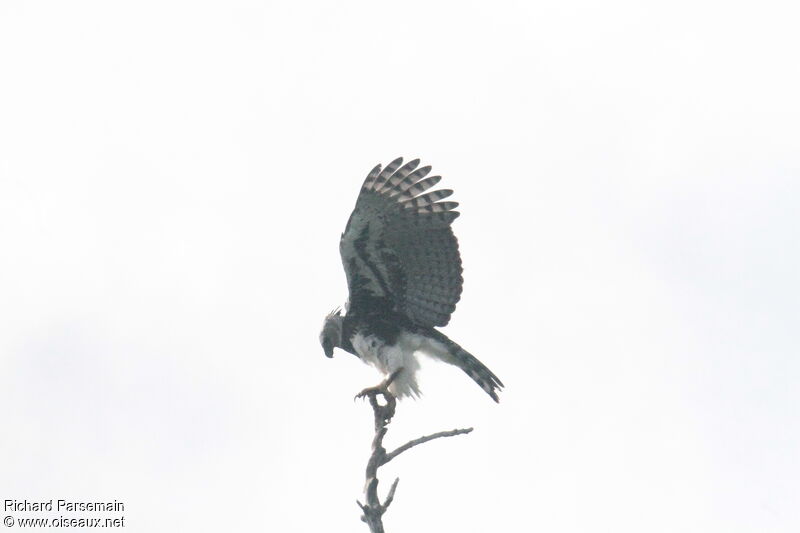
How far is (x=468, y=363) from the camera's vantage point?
14.6 metres

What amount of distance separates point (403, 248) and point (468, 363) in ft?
4.41

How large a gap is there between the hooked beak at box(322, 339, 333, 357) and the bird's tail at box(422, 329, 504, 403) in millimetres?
1147

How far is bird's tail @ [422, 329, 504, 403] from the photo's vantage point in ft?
47.5

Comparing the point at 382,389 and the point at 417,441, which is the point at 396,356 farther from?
the point at 417,441

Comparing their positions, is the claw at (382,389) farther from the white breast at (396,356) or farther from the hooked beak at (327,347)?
the hooked beak at (327,347)

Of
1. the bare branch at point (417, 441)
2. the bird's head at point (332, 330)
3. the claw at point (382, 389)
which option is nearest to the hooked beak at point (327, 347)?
the bird's head at point (332, 330)

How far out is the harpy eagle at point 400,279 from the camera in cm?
1439

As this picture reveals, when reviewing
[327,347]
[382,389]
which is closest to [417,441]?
[382,389]

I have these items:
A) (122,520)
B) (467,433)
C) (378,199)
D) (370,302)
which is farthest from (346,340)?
(467,433)

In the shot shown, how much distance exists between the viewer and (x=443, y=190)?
14.7 metres

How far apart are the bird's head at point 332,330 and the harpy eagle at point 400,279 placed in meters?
0.01

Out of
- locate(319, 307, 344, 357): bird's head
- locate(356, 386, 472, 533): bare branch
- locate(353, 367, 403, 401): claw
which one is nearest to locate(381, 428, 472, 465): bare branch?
locate(356, 386, 472, 533): bare branch

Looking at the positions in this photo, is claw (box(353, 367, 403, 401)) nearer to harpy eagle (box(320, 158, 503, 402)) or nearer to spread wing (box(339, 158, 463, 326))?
harpy eagle (box(320, 158, 503, 402))

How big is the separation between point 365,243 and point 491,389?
1.94 m
